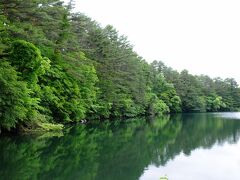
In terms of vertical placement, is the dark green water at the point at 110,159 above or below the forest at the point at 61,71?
below

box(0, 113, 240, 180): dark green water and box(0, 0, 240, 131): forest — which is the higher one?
box(0, 0, 240, 131): forest

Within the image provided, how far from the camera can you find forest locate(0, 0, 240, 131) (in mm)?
20047

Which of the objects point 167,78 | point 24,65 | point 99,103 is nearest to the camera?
point 24,65

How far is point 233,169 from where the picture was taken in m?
14.0

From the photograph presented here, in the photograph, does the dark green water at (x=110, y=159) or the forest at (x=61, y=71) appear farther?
the forest at (x=61, y=71)

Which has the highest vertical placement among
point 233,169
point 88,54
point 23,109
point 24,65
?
point 88,54

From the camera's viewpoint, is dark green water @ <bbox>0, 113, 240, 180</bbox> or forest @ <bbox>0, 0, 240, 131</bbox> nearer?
dark green water @ <bbox>0, 113, 240, 180</bbox>

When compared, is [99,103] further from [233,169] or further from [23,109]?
[233,169]

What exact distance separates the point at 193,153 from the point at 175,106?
188ft

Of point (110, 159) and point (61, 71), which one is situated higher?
point (61, 71)

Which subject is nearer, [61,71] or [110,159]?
[110,159]

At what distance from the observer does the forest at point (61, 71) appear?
20.0 metres

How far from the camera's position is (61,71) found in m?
30.1

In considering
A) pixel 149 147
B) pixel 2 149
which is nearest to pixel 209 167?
pixel 149 147
